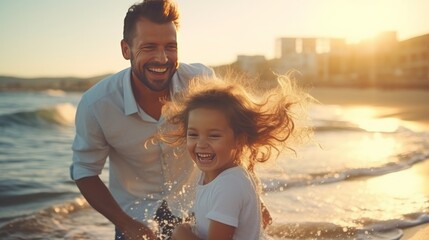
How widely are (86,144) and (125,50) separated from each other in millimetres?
729

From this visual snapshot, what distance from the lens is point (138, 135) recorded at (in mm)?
3898

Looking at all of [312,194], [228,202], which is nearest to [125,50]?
[228,202]

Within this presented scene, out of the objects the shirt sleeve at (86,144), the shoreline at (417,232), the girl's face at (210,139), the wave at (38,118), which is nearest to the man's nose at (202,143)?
the girl's face at (210,139)

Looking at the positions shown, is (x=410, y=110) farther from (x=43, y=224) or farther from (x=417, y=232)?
(x=43, y=224)

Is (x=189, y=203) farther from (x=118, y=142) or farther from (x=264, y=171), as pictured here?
(x=264, y=171)

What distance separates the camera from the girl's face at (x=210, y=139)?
2.73m

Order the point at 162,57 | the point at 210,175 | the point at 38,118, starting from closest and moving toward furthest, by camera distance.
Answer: the point at 210,175, the point at 162,57, the point at 38,118

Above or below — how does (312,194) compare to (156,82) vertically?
below

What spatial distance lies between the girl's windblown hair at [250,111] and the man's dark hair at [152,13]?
66cm

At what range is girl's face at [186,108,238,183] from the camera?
273 centimetres

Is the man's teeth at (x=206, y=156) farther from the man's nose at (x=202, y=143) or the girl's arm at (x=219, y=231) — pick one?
the girl's arm at (x=219, y=231)

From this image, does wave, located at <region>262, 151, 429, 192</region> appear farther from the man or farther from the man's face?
the man's face

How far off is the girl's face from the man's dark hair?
109 cm

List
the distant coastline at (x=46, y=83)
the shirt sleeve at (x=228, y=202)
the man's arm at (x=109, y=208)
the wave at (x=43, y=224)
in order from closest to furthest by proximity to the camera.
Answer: the shirt sleeve at (x=228, y=202)
the man's arm at (x=109, y=208)
the wave at (x=43, y=224)
the distant coastline at (x=46, y=83)
